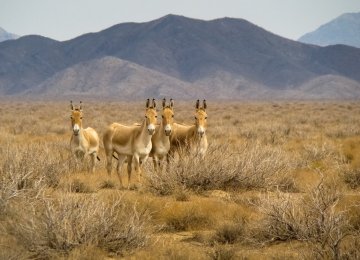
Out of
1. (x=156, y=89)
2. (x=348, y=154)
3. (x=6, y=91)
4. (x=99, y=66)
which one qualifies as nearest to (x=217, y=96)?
(x=156, y=89)

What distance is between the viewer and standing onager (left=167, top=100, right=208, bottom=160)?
11.9 m

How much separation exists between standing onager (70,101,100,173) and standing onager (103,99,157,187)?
96 cm

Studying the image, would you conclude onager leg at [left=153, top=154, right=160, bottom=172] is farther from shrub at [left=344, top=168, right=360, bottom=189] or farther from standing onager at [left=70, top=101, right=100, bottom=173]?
shrub at [left=344, top=168, right=360, bottom=189]

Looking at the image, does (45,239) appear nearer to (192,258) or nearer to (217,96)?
(192,258)

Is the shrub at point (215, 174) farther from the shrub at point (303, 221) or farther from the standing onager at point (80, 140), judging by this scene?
the standing onager at point (80, 140)

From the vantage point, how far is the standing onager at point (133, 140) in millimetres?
11945

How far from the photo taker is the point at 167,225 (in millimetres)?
8391

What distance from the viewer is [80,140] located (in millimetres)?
14508

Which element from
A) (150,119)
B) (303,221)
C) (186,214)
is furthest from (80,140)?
(303,221)

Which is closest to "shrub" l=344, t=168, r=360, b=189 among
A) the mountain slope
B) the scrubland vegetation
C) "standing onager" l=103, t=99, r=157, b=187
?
the scrubland vegetation

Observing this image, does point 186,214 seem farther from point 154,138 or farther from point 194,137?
point 154,138

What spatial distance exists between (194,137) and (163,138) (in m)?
0.71

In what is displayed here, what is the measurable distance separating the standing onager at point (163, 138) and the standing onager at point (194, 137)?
210 mm

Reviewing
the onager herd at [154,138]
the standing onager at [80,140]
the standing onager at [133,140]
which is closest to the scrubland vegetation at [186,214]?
the standing onager at [133,140]
